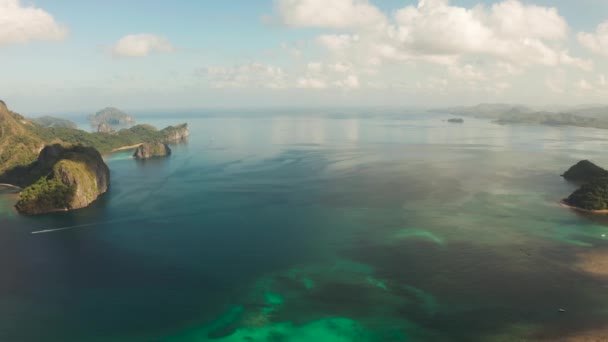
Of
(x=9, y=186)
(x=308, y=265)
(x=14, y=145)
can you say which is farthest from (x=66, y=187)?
(x=308, y=265)

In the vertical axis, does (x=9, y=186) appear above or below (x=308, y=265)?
above

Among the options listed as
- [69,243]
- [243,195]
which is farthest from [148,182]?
[69,243]

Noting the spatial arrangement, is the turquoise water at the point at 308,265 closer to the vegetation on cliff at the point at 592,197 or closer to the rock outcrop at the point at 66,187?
the rock outcrop at the point at 66,187

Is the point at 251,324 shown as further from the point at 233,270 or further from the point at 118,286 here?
the point at 118,286

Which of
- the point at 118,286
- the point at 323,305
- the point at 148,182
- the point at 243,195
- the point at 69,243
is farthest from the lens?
the point at 148,182

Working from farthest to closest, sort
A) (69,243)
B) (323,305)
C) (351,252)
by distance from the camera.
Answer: (69,243) < (351,252) < (323,305)

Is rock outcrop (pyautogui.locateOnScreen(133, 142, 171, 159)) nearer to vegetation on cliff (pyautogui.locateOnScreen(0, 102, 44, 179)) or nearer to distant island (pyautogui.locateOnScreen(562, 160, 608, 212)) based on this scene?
vegetation on cliff (pyautogui.locateOnScreen(0, 102, 44, 179))

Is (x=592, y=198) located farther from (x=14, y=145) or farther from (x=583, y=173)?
(x=14, y=145)

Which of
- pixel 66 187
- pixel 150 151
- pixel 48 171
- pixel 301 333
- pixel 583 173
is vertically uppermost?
pixel 150 151

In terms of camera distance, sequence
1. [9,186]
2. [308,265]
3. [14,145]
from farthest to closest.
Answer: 1. [14,145]
2. [9,186]
3. [308,265]
